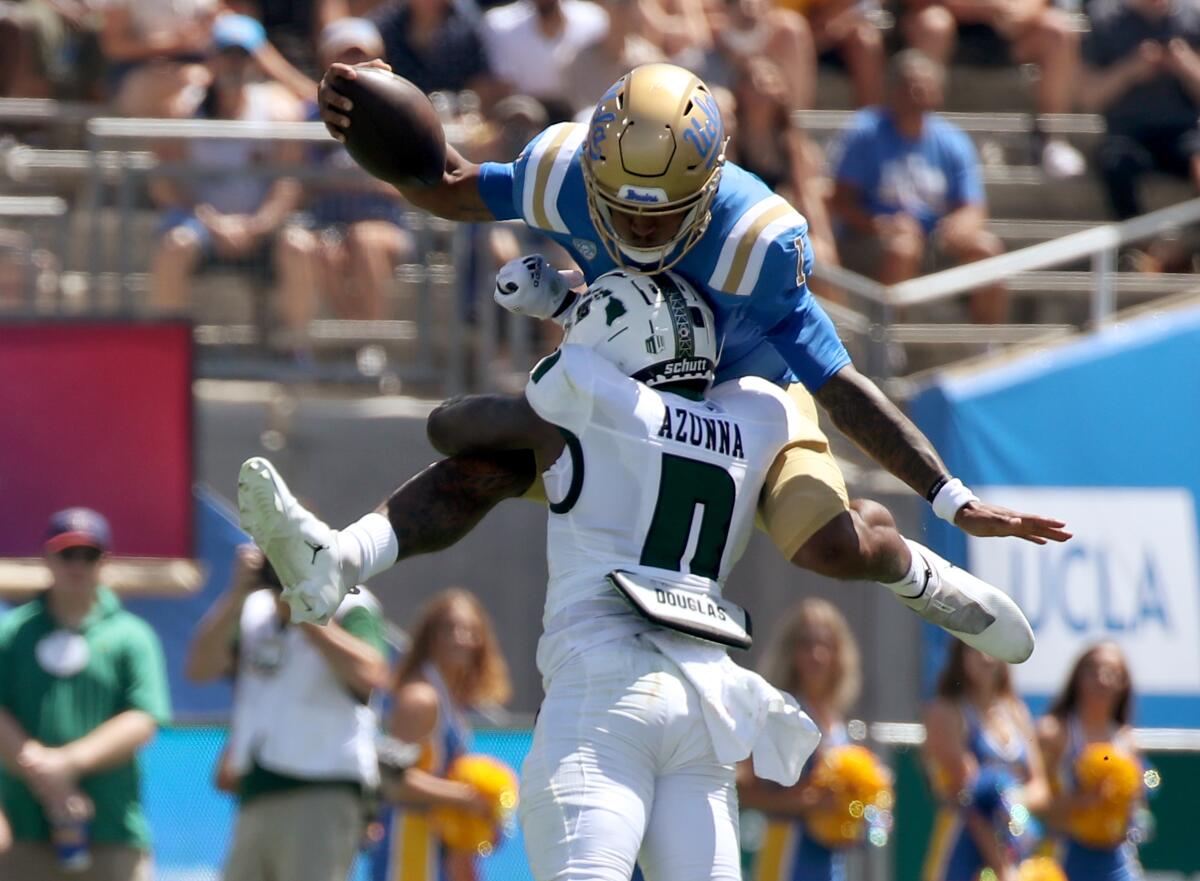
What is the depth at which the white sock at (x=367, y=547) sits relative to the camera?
4301mm

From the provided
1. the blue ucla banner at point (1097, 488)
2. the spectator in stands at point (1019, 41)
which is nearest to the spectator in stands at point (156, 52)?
the blue ucla banner at point (1097, 488)

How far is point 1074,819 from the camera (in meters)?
8.04

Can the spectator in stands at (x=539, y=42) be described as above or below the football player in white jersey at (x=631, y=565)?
above

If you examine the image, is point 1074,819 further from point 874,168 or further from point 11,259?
point 11,259

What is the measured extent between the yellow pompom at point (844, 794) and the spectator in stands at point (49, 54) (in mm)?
4642

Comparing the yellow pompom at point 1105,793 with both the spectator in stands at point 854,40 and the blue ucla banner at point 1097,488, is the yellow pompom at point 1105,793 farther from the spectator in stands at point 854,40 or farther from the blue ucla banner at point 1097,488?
the spectator in stands at point 854,40

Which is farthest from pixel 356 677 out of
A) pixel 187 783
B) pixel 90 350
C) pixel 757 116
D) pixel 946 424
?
pixel 757 116

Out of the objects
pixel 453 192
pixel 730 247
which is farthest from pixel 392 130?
pixel 730 247

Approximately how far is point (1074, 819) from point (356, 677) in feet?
8.49

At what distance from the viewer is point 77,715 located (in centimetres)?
731

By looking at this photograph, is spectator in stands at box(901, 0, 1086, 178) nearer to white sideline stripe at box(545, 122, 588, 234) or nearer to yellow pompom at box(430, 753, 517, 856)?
yellow pompom at box(430, 753, 517, 856)

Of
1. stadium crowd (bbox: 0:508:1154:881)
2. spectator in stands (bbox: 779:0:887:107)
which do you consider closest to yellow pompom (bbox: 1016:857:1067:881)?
stadium crowd (bbox: 0:508:1154:881)

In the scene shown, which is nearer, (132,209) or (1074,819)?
(1074,819)

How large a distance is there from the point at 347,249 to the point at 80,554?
235cm
